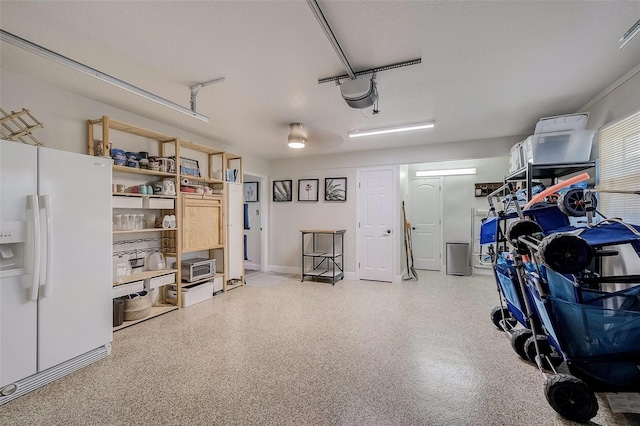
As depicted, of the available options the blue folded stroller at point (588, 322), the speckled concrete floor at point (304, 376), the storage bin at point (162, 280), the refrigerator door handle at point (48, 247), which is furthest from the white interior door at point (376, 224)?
the refrigerator door handle at point (48, 247)

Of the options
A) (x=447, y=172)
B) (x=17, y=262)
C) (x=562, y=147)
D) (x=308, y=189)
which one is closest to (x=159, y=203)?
(x=17, y=262)

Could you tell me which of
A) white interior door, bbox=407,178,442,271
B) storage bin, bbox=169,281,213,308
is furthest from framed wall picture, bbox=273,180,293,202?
white interior door, bbox=407,178,442,271

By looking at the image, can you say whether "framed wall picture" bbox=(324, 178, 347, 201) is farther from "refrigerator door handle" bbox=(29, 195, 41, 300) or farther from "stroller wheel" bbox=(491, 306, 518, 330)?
"refrigerator door handle" bbox=(29, 195, 41, 300)

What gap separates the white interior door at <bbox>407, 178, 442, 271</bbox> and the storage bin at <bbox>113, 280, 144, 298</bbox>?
547cm

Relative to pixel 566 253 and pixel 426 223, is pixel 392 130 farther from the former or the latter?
pixel 426 223

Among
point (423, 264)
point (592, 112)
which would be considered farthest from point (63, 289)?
point (423, 264)

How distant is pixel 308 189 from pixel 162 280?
341 centimetres

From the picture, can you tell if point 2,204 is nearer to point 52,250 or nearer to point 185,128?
point 52,250

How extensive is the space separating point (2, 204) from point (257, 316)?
8.49 ft

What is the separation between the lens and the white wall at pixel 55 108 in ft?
8.39

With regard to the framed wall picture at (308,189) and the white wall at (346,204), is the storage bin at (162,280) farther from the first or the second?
the framed wall picture at (308,189)

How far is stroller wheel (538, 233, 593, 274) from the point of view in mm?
1491

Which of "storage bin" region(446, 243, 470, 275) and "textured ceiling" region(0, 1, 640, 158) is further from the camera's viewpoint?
"storage bin" region(446, 243, 470, 275)

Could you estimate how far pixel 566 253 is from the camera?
1.52 metres
